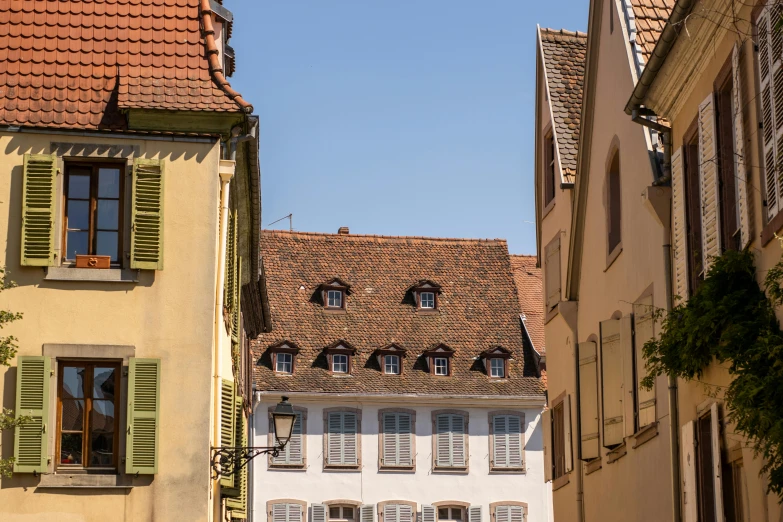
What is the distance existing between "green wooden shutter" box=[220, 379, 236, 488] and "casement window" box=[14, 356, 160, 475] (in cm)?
248

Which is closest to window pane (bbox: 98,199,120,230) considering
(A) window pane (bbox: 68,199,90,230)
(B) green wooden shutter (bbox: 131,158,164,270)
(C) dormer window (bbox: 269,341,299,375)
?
(A) window pane (bbox: 68,199,90,230)

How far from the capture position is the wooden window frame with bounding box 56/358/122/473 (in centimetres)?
1509

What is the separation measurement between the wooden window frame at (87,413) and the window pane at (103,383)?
0.03 metres

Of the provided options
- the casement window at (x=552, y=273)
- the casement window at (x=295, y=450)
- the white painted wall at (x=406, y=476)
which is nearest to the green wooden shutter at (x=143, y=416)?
the casement window at (x=552, y=273)

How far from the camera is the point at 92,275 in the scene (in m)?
15.5

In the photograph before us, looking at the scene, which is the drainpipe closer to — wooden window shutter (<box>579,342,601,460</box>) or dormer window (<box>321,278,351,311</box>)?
wooden window shutter (<box>579,342,601,460</box>)

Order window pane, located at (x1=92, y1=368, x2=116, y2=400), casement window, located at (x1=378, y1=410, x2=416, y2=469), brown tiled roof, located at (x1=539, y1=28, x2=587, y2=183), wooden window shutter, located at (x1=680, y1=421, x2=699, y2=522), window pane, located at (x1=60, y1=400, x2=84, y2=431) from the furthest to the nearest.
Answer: casement window, located at (x1=378, y1=410, x2=416, y2=469)
brown tiled roof, located at (x1=539, y1=28, x2=587, y2=183)
window pane, located at (x1=92, y1=368, x2=116, y2=400)
window pane, located at (x1=60, y1=400, x2=84, y2=431)
wooden window shutter, located at (x1=680, y1=421, x2=699, y2=522)

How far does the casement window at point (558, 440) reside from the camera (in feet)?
70.3

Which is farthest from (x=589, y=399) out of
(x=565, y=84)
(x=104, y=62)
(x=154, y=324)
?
(x=104, y=62)

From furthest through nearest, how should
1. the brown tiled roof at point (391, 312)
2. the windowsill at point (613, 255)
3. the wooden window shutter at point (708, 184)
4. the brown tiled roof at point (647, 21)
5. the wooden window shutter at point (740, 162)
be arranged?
the brown tiled roof at point (391, 312)
the windowsill at point (613, 255)
the brown tiled roof at point (647, 21)
the wooden window shutter at point (708, 184)
the wooden window shutter at point (740, 162)

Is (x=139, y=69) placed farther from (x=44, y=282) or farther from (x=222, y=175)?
(x=44, y=282)

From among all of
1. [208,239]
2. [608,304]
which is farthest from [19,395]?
[608,304]

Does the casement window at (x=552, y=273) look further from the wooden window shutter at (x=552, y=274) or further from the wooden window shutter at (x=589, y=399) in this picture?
the wooden window shutter at (x=589, y=399)

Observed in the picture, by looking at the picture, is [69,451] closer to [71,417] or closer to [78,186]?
[71,417]
